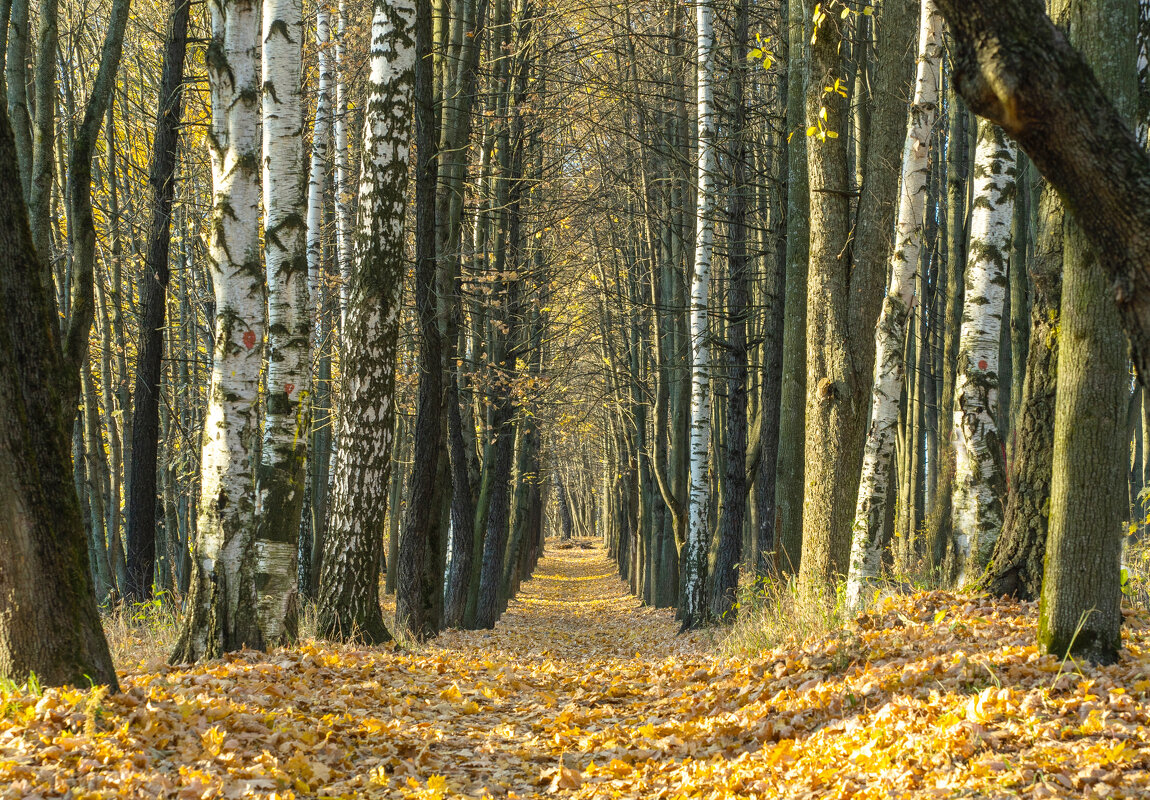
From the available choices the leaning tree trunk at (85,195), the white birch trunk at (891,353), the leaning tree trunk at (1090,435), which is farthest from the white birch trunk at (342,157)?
the leaning tree trunk at (1090,435)

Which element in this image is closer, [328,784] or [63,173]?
[328,784]

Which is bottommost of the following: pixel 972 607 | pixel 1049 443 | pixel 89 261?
pixel 972 607

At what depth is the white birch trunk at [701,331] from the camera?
1215 cm

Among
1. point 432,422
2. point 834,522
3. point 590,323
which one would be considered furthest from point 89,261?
point 590,323

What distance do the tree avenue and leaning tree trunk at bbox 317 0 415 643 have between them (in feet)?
0.11

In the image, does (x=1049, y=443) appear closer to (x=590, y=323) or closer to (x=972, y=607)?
(x=972, y=607)

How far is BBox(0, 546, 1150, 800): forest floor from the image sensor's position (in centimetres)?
387

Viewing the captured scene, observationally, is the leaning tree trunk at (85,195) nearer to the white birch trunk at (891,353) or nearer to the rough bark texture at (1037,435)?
the white birch trunk at (891,353)

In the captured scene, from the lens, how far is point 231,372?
686 centimetres

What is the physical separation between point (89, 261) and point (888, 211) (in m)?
8.46

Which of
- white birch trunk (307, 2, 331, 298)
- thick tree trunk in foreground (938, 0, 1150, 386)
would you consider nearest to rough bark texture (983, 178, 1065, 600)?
thick tree trunk in foreground (938, 0, 1150, 386)

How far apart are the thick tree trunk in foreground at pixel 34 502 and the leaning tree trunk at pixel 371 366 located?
12.0ft

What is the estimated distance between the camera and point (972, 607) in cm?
639

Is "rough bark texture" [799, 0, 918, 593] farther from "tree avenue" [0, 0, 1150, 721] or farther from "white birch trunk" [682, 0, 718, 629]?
"white birch trunk" [682, 0, 718, 629]
